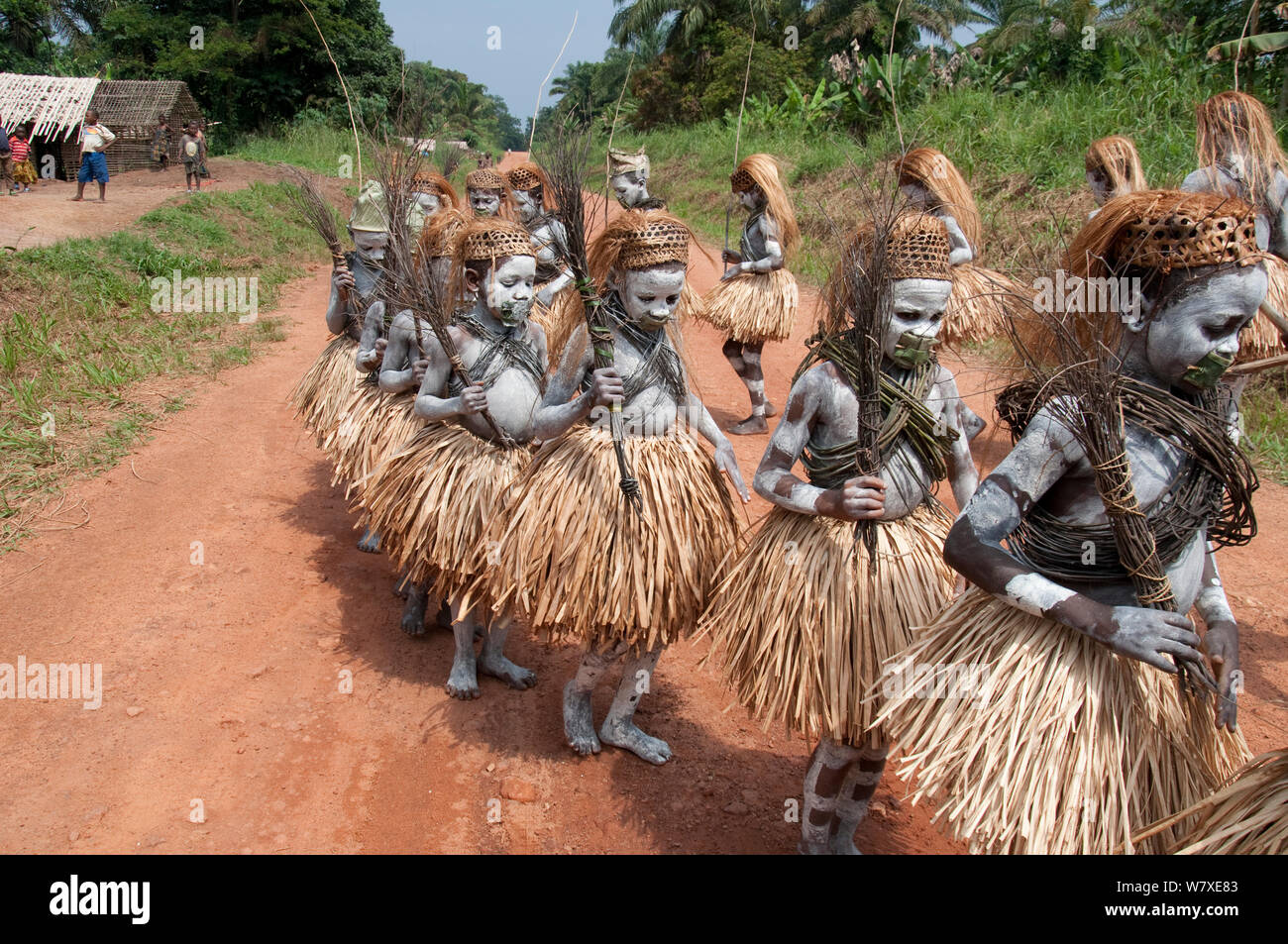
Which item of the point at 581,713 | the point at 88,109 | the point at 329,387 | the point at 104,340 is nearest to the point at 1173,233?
the point at 581,713

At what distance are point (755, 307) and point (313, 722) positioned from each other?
15.0 ft

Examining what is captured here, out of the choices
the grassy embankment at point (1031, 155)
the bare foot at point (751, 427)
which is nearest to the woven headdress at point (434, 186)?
the bare foot at point (751, 427)

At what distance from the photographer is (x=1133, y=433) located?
6.75 feet

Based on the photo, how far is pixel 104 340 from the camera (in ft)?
27.2

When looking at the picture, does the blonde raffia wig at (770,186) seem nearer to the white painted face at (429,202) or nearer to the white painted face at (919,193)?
the white painted face at (919,193)

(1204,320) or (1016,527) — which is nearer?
(1204,320)

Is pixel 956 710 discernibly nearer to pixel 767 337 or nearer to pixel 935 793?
pixel 935 793

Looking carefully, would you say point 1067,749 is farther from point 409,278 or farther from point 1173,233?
point 409,278

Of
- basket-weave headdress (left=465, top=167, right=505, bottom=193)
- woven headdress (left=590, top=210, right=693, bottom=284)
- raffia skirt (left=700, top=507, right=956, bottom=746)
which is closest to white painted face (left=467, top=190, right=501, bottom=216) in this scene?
basket-weave headdress (left=465, top=167, right=505, bottom=193)

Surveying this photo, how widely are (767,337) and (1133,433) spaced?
5247 millimetres

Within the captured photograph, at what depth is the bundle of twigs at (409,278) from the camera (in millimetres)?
3768

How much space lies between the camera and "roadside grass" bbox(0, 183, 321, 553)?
6.20 m

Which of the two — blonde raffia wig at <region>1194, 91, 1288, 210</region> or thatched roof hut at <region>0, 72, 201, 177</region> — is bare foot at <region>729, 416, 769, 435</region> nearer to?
blonde raffia wig at <region>1194, 91, 1288, 210</region>

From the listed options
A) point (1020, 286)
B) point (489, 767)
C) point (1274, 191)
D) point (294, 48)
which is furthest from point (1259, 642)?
point (294, 48)
